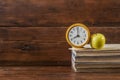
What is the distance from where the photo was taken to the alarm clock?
1.12 meters

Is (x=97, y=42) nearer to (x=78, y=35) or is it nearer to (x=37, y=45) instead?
(x=78, y=35)

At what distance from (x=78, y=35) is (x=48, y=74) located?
21 centimetres

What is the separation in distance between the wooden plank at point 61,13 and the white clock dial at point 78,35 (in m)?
0.26

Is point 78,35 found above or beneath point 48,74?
above

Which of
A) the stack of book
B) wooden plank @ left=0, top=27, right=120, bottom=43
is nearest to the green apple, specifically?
the stack of book

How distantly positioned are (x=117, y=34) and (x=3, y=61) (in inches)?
23.7

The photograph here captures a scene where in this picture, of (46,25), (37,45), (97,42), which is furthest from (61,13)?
(97,42)

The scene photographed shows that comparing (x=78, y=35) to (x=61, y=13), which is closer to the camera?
(x=78, y=35)

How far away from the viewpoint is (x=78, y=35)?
3.73 feet

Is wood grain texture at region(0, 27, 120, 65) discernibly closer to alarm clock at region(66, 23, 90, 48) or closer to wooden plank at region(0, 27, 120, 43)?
wooden plank at region(0, 27, 120, 43)

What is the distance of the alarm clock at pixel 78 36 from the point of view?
3.68 feet

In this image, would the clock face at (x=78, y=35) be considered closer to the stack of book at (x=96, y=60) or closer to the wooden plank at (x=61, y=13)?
the stack of book at (x=96, y=60)

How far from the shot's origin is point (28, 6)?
1.38 meters

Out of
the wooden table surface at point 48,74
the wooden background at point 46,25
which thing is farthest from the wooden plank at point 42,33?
the wooden table surface at point 48,74
